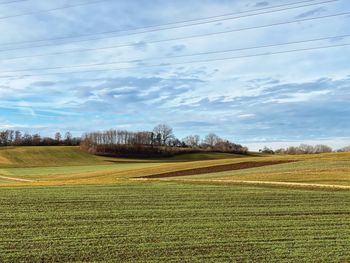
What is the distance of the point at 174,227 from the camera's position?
17.4 meters

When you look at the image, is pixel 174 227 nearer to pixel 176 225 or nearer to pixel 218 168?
pixel 176 225

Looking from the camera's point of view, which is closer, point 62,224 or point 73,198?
point 62,224

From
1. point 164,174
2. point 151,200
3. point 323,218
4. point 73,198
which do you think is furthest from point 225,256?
point 164,174

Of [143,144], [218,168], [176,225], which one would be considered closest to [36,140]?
[143,144]

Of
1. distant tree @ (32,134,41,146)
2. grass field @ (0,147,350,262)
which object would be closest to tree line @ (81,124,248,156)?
distant tree @ (32,134,41,146)

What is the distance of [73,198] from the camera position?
25.6 meters

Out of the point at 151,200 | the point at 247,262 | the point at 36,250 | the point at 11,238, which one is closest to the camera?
the point at 247,262

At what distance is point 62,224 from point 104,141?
435 feet

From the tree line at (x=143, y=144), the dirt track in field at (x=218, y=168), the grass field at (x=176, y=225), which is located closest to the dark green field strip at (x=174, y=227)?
the grass field at (x=176, y=225)

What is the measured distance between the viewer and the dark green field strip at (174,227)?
1355cm

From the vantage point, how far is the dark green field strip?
13.6 m

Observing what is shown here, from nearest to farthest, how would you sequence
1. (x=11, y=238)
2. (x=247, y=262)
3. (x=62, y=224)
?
1. (x=247, y=262)
2. (x=11, y=238)
3. (x=62, y=224)

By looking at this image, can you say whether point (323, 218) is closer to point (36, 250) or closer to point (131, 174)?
point (36, 250)

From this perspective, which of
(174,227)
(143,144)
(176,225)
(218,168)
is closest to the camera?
(174,227)
